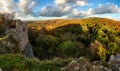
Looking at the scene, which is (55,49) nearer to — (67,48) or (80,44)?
(67,48)

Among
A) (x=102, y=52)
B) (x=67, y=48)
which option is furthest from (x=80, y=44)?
(x=102, y=52)

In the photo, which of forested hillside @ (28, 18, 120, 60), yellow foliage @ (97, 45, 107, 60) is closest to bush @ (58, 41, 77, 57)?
forested hillside @ (28, 18, 120, 60)

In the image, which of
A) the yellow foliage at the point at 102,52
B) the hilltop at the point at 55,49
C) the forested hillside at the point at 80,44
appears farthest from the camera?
the yellow foliage at the point at 102,52

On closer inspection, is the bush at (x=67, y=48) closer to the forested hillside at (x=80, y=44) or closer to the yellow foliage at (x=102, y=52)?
the forested hillside at (x=80, y=44)

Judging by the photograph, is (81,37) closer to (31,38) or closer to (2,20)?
(31,38)

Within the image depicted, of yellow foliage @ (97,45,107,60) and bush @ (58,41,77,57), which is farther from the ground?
bush @ (58,41,77,57)

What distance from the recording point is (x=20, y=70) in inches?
543

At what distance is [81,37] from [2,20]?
104 ft

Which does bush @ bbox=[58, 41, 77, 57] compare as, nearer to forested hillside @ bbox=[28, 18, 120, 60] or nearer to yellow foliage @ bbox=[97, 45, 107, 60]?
forested hillside @ bbox=[28, 18, 120, 60]

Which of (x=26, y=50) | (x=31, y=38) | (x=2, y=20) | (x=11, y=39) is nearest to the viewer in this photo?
(x=11, y=39)

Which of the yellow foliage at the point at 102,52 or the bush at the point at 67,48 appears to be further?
the yellow foliage at the point at 102,52

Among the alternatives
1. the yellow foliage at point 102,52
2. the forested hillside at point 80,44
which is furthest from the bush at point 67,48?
the yellow foliage at point 102,52

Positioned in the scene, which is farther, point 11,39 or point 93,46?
point 93,46

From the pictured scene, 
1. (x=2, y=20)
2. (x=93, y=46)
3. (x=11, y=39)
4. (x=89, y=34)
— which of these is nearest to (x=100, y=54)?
(x=93, y=46)
